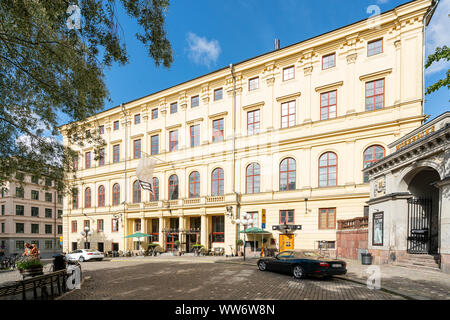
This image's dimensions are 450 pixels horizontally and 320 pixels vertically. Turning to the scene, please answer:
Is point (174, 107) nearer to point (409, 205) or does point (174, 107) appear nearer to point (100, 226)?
point (100, 226)

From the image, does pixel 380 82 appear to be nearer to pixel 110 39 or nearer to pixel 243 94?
pixel 243 94

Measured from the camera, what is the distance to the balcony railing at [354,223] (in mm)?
20141

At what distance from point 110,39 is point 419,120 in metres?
21.8

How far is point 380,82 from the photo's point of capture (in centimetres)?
2361

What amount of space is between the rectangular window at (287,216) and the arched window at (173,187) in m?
13.1

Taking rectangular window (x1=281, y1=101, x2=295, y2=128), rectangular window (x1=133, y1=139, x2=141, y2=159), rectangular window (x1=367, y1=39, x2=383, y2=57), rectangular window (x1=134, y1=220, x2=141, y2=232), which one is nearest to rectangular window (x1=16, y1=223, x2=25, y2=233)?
rectangular window (x1=134, y1=220, x2=141, y2=232)

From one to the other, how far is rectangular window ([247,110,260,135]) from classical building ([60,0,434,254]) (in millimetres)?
103

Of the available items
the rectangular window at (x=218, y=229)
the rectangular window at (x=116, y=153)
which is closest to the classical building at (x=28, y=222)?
the rectangular window at (x=116, y=153)

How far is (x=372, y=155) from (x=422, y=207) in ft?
24.1

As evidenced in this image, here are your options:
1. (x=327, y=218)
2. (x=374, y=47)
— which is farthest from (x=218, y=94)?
(x=327, y=218)

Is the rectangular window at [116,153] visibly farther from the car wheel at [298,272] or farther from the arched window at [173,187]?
the car wheel at [298,272]

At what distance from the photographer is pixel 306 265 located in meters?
12.8

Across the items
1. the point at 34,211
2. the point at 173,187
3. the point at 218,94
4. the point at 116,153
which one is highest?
the point at 218,94
